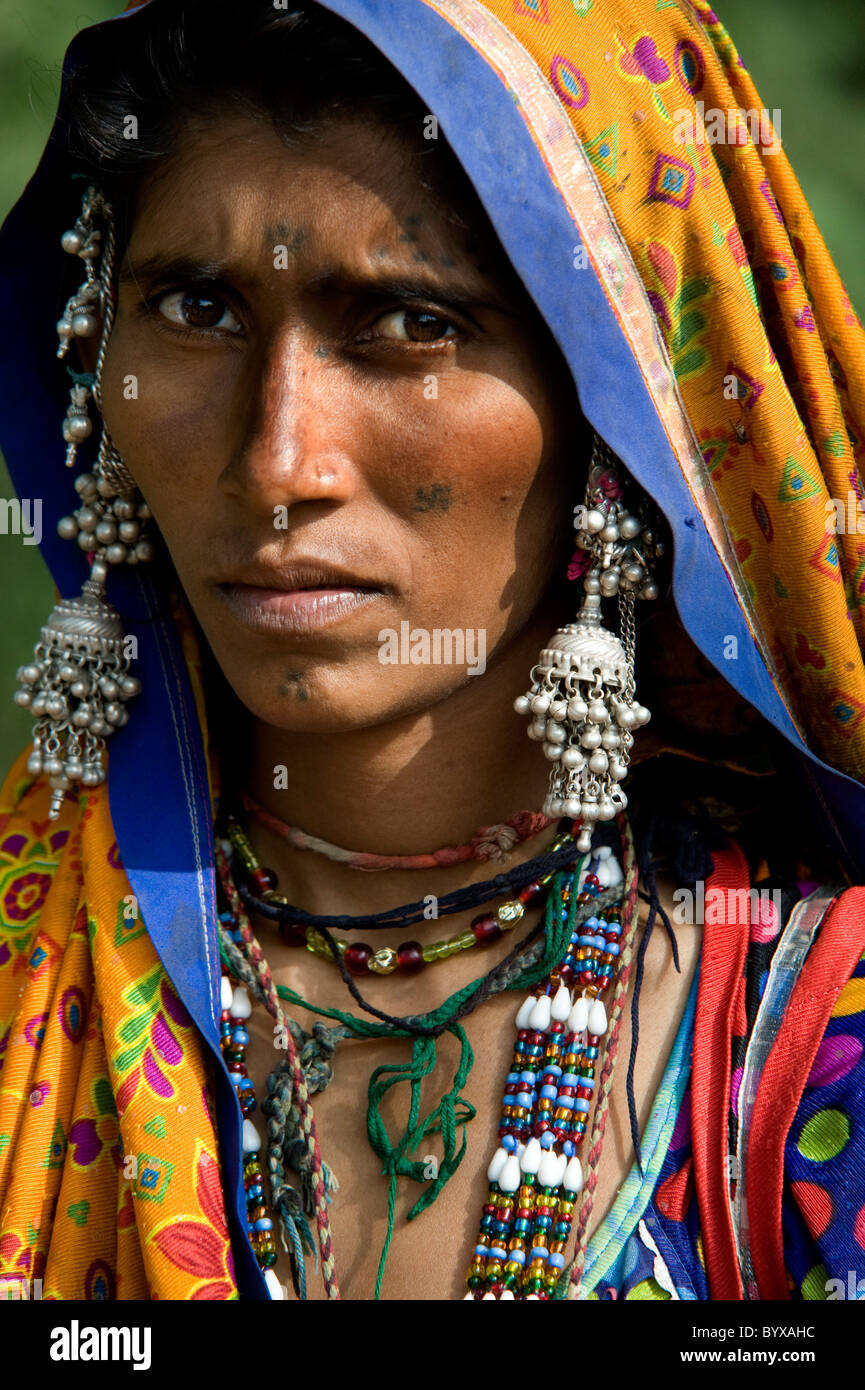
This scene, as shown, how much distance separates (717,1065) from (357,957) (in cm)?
51

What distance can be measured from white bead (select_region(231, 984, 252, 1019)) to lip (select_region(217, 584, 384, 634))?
0.52 meters

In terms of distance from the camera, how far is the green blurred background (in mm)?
3240

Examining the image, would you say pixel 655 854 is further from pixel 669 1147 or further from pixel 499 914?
pixel 669 1147

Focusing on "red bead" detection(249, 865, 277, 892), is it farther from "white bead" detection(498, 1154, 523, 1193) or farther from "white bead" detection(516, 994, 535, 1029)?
"white bead" detection(498, 1154, 523, 1193)

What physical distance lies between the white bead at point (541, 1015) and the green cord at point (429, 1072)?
3cm

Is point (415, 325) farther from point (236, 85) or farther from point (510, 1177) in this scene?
point (510, 1177)

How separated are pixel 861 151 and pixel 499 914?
90.1 inches

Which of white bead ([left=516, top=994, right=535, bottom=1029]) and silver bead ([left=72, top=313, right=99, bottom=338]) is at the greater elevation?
silver bead ([left=72, top=313, right=99, bottom=338])

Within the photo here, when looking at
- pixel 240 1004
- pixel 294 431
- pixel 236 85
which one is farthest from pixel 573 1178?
pixel 236 85

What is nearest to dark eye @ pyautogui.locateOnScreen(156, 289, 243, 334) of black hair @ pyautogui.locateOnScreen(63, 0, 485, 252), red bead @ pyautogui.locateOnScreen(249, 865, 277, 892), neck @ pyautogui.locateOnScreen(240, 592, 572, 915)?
black hair @ pyautogui.locateOnScreen(63, 0, 485, 252)

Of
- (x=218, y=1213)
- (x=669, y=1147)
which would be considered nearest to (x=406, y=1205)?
(x=218, y=1213)

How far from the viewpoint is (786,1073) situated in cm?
159

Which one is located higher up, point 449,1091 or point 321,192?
point 321,192

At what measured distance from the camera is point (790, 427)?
5.58 feet
